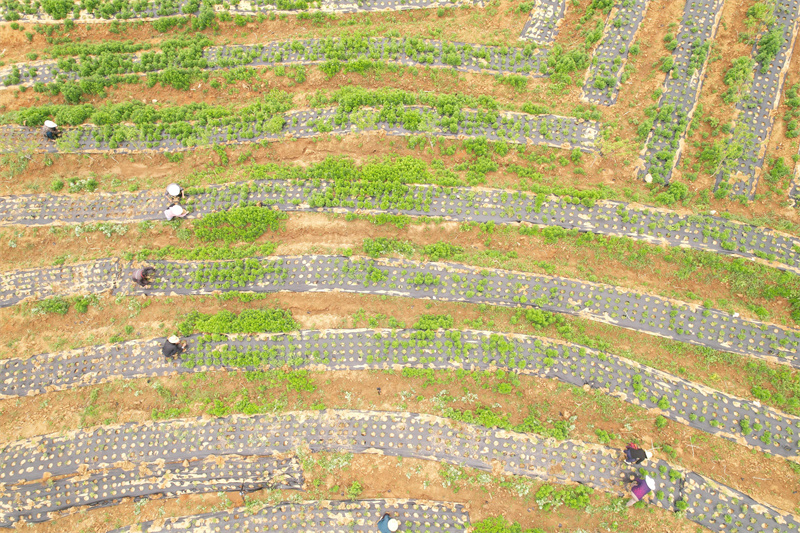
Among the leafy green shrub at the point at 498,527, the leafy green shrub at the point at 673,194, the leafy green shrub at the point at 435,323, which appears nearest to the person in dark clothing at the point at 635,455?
the leafy green shrub at the point at 498,527

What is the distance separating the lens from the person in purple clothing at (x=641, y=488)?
14.4m

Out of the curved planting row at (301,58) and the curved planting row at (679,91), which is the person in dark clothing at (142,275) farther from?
the curved planting row at (679,91)

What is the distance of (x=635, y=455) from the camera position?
14766 millimetres

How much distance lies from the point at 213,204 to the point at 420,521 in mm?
14919

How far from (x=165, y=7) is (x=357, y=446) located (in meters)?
24.0

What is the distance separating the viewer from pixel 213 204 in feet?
63.8

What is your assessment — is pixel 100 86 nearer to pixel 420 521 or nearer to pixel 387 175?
pixel 387 175

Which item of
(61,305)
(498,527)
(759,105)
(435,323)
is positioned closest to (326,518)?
(498,527)

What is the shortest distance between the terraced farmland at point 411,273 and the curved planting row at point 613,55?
0.12 metres

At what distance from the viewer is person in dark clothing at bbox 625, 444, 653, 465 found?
14.7m

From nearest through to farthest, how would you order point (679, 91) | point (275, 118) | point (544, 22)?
point (679, 91)
point (275, 118)
point (544, 22)

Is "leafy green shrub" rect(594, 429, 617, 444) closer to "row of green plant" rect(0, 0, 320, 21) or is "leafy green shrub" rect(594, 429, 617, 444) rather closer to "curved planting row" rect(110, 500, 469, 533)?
"curved planting row" rect(110, 500, 469, 533)

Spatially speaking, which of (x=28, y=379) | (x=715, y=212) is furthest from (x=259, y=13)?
(x=715, y=212)

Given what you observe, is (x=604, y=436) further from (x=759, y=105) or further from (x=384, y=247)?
(x=759, y=105)
